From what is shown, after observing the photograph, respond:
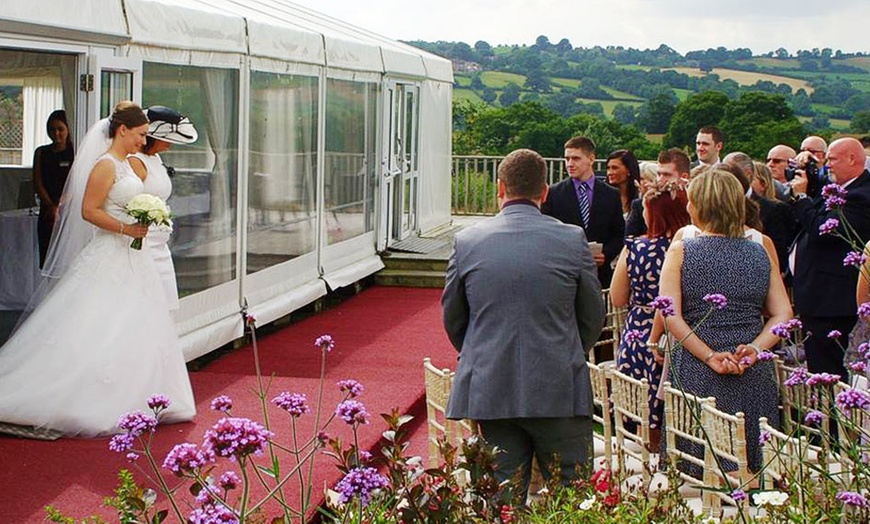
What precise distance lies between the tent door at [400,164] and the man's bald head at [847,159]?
9.24 m

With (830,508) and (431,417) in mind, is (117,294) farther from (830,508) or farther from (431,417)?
(830,508)

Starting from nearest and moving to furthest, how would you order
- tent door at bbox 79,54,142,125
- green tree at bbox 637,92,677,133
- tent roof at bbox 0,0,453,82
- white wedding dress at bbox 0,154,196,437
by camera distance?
white wedding dress at bbox 0,154,196,437, tent roof at bbox 0,0,453,82, tent door at bbox 79,54,142,125, green tree at bbox 637,92,677,133

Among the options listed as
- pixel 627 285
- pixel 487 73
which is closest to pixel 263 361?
pixel 627 285

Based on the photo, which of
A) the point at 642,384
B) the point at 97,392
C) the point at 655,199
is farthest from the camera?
the point at 97,392

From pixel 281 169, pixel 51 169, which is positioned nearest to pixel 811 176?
pixel 281 169

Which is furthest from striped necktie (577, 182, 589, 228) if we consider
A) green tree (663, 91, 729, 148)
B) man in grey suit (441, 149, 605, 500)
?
green tree (663, 91, 729, 148)

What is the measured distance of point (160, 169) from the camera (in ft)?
28.6

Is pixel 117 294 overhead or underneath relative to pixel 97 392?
overhead

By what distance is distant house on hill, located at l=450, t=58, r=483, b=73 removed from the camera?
66.8m

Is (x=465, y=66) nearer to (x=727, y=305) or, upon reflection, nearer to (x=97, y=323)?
(x=97, y=323)

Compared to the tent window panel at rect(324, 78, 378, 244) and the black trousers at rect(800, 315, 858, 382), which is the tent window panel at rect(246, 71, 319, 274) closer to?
the tent window panel at rect(324, 78, 378, 244)

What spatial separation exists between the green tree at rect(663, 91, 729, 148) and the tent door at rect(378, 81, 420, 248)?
35.6 feet

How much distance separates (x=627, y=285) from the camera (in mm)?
7195

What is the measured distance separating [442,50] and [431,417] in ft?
235
